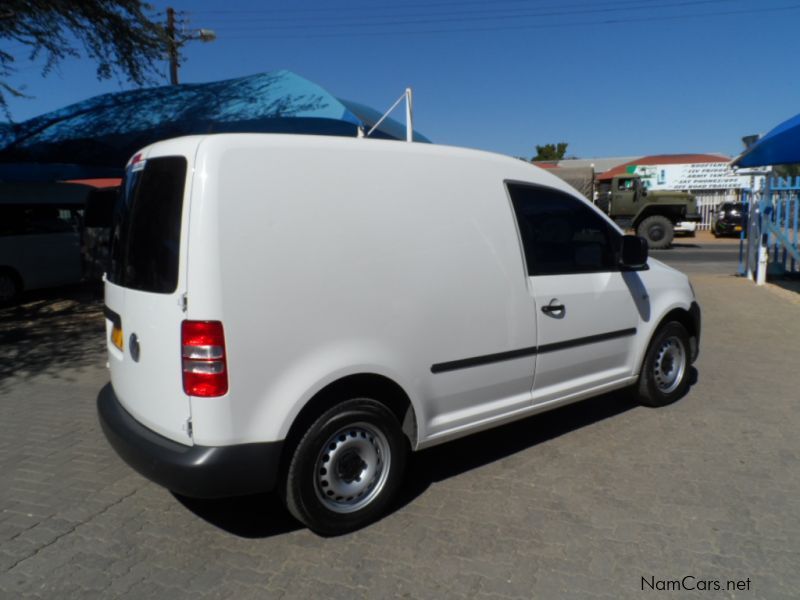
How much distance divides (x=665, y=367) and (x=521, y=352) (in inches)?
74.8

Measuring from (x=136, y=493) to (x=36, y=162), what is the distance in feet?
29.5

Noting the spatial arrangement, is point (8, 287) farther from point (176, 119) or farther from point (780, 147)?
point (780, 147)

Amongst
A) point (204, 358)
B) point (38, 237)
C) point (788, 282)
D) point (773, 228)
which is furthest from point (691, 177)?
point (204, 358)

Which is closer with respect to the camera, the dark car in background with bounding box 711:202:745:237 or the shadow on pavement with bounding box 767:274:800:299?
the shadow on pavement with bounding box 767:274:800:299

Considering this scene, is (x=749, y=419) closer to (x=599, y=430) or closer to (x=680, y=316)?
(x=680, y=316)

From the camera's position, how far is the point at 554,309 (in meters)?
3.81

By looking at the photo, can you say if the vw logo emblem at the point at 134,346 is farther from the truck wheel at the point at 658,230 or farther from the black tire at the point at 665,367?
the truck wheel at the point at 658,230

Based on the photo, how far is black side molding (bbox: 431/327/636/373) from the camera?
339 cm

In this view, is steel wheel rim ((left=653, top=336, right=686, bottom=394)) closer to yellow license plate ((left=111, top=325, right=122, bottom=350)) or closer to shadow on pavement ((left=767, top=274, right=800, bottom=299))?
yellow license plate ((left=111, top=325, right=122, bottom=350))

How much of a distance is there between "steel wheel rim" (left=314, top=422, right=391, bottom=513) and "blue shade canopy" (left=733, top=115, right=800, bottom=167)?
29.3ft

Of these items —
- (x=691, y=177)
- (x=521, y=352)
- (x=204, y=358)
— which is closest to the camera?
(x=204, y=358)

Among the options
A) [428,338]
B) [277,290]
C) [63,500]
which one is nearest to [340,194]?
[277,290]

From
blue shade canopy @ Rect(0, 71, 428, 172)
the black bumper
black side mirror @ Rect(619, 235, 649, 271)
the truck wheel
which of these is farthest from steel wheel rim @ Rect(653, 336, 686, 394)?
the truck wheel

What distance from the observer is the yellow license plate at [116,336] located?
10.8 feet
